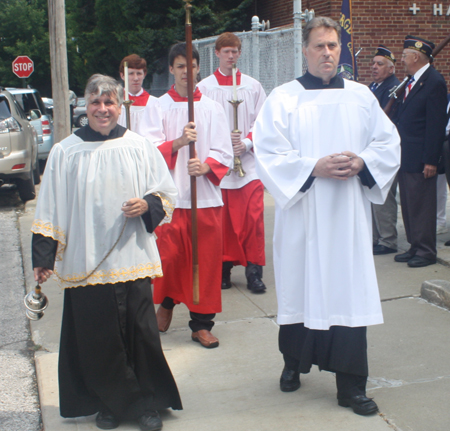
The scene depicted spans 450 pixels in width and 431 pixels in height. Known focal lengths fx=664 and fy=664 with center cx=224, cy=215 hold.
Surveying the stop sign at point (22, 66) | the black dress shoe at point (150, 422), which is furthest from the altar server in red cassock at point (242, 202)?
the stop sign at point (22, 66)

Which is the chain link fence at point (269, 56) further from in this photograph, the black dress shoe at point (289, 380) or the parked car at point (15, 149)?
the black dress shoe at point (289, 380)

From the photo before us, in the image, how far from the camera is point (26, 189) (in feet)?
35.5

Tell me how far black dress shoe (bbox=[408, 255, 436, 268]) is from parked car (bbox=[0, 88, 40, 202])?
664 cm

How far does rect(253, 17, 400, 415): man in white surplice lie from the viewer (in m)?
3.37

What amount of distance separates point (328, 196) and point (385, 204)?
3.39m

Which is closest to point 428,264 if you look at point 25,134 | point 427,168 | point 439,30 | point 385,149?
point 427,168

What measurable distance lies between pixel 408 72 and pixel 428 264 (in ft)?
5.85

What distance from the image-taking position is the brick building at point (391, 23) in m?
12.6

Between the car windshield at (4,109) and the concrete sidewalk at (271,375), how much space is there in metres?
5.84

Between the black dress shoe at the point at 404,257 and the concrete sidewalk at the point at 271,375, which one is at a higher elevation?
the black dress shoe at the point at 404,257

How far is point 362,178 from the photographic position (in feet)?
11.2

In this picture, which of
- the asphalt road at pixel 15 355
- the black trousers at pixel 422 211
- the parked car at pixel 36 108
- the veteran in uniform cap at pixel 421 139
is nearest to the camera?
the asphalt road at pixel 15 355

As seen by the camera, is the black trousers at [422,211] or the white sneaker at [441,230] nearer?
the black trousers at [422,211]

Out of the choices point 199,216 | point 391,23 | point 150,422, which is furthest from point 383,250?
point 391,23
